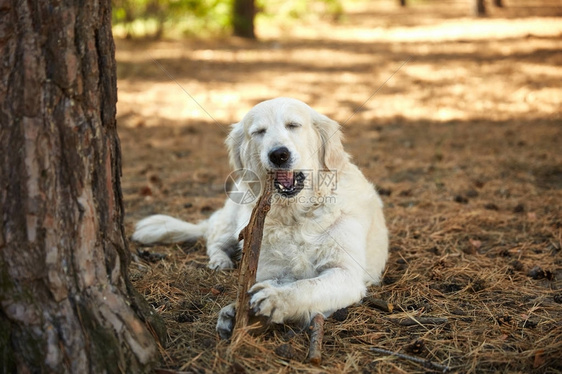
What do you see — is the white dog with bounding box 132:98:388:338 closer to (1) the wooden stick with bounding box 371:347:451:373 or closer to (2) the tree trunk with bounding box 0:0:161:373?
(1) the wooden stick with bounding box 371:347:451:373

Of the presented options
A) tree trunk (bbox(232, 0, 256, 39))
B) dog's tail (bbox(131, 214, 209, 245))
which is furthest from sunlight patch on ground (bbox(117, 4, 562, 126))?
dog's tail (bbox(131, 214, 209, 245))

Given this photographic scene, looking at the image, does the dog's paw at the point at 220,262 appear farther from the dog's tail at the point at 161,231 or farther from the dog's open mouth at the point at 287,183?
the dog's open mouth at the point at 287,183

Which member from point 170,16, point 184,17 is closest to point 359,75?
point 170,16

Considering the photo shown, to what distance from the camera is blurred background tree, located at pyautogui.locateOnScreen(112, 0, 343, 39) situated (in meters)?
14.8

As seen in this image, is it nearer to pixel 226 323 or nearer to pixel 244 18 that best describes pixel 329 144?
pixel 226 323

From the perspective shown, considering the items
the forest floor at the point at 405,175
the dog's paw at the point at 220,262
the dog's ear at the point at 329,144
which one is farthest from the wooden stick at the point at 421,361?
the dog's paw at the point at 220,262

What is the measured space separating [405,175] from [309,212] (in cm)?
322

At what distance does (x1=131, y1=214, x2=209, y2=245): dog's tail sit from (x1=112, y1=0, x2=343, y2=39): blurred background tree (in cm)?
1088

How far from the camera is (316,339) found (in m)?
2.74

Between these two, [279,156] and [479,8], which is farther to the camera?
[479,8]

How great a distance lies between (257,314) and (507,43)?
14042 millimetres

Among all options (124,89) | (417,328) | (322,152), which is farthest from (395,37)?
(417,328)

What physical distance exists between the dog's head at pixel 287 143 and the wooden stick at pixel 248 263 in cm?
67

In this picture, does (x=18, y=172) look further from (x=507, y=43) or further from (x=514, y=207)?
(x=507, y=43)
